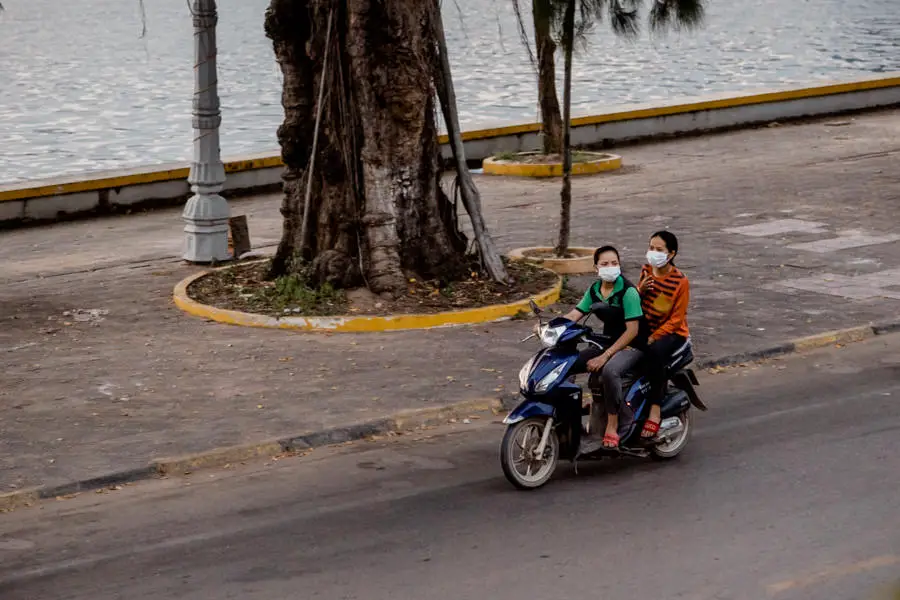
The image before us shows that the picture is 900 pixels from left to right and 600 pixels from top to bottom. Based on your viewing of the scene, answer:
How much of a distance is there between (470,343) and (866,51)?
67.6 meters

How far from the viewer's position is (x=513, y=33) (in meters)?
94.8

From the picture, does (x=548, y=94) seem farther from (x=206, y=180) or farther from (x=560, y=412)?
(x=560, y=412)

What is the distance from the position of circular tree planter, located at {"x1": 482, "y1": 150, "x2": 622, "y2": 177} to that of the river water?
392cm

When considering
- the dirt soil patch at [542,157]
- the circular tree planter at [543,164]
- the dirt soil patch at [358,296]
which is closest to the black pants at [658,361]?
the dirt soil patch at [358,296]

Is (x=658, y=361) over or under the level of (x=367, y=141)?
under

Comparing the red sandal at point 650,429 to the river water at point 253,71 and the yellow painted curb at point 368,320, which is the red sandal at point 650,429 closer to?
the yellow painted curb at point 368,320

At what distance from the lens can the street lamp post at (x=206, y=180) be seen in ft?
54.1

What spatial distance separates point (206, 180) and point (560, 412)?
8.52 metres

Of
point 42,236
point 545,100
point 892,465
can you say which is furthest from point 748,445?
point 545,100

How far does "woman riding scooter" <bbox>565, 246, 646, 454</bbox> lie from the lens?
30.1 feet

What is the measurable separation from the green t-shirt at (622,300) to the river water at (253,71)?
18.3 meters

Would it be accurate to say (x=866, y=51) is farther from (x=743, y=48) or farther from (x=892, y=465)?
(x=892, y=465)

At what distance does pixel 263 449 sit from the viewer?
10023 mm

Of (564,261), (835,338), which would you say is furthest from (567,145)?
(835,338)
